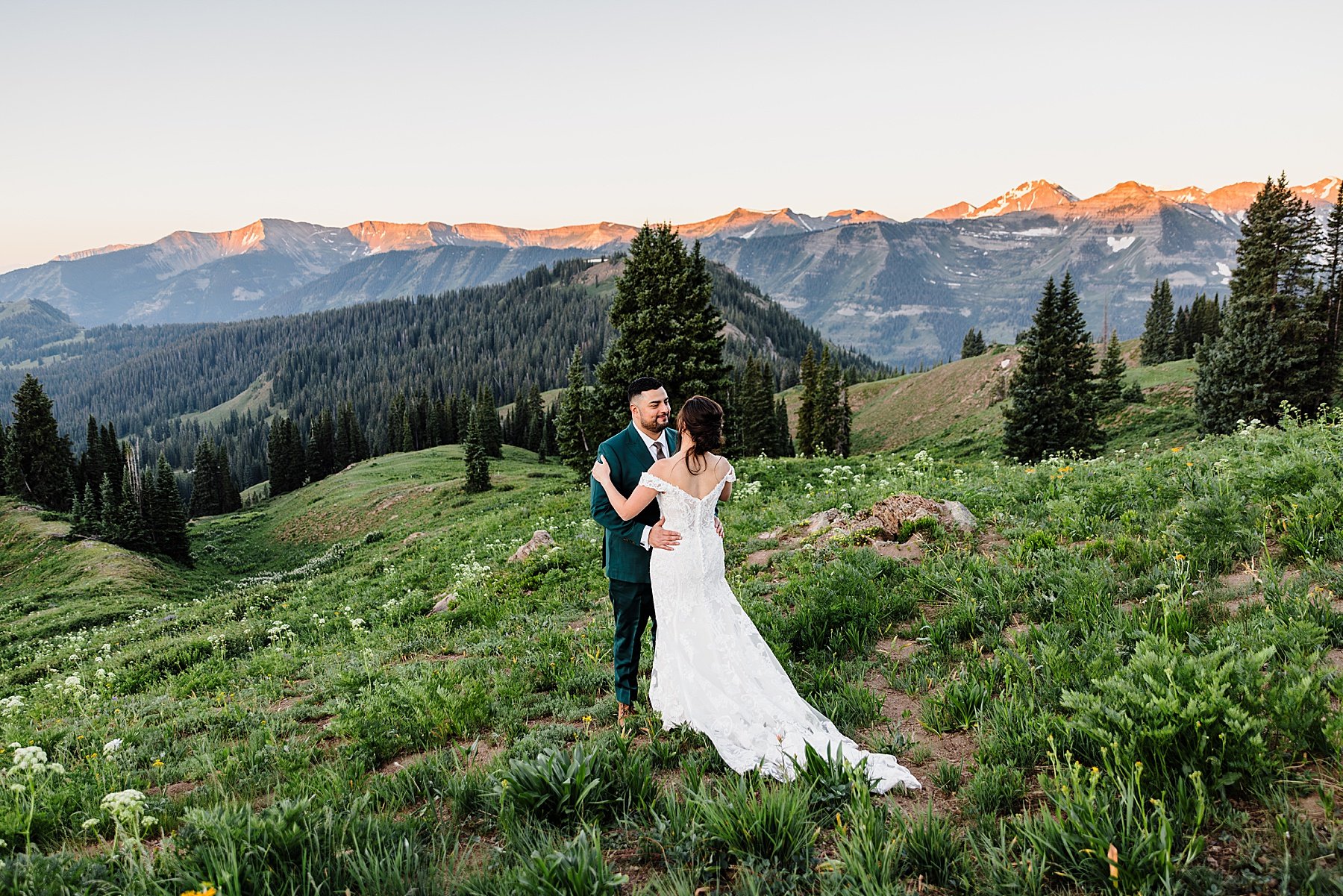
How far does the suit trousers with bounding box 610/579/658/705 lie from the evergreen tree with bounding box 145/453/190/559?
62.2m

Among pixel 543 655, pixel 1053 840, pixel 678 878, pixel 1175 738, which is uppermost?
pixel 1175 738

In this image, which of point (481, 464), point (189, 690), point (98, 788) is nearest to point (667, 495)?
point (98, 788)

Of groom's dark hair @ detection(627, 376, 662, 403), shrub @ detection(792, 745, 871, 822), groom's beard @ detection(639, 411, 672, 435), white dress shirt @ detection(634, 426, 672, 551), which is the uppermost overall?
groom's dark hair @ detection(627, 376, 662, 403)

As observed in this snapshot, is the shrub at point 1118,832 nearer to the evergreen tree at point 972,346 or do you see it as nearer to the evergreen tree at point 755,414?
the evergreen tree at point 755,414

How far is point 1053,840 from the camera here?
3.25 m

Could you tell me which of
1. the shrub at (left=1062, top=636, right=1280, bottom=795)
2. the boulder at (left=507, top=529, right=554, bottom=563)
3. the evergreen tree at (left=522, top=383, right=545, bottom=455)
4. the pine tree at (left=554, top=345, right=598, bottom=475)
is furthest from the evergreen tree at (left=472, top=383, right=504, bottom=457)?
the shrub at (left=1062, top=636, right=1280, bottom=795)

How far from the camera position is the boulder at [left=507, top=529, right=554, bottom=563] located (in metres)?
14.7

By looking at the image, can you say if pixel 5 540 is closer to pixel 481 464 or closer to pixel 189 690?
pixel 481 464

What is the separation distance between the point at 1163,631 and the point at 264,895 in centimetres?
649

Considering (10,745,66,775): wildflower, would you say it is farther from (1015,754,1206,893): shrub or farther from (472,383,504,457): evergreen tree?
(472,383,504,457): evergreen tree

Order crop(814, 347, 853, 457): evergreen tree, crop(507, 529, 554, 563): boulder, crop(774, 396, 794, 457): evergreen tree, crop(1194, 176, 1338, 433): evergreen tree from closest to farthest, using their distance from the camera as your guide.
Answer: crop(507, 529, 554, 563): boulder < crop(1194, 176, 1338, 433): evergreen tree < crop(814, 347, 853, 457): evergreen tree < crop(774, 396, 794, 457): evergreen tree

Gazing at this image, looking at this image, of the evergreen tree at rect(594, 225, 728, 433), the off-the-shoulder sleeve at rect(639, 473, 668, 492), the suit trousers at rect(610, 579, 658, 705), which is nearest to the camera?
the off-the-shoulder sleeve at rect(639, 473, 668, 492)

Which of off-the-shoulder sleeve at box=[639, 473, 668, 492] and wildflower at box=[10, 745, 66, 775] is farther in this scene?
off-the-shoulder sleeve at box=[639, 473, 668, 492]

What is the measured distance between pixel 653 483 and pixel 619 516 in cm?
58
